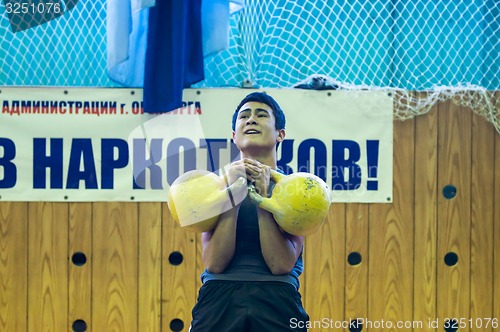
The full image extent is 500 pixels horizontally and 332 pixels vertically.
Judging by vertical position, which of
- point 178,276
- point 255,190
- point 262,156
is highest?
point 262,156

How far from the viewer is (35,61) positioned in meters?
3.11

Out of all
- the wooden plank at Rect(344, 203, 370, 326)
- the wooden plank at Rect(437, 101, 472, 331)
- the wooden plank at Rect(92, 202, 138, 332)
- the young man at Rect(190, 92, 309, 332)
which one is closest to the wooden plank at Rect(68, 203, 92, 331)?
the wooden plank at Rect(92, 202, 138, 332)

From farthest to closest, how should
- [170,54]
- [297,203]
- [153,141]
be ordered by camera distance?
[153,141], [170,54], [297,203]

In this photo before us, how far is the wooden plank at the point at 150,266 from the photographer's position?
304 centimetres

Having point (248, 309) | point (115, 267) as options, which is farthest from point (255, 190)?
point (115, 267)

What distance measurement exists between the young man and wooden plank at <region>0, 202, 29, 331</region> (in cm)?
145

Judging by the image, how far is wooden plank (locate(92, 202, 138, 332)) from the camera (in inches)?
119

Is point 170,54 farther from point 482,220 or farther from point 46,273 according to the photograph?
point 482,220

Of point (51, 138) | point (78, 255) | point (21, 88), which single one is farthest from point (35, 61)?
point (78, 255)

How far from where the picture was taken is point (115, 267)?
3.04m

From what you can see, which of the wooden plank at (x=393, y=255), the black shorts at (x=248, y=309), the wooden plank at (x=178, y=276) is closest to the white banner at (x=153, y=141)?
the wooden plank at (x=393, y=255)

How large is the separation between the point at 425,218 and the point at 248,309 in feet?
5.14

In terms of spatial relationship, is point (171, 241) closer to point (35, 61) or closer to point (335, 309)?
point (335, 309)

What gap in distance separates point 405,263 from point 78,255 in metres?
1.53
